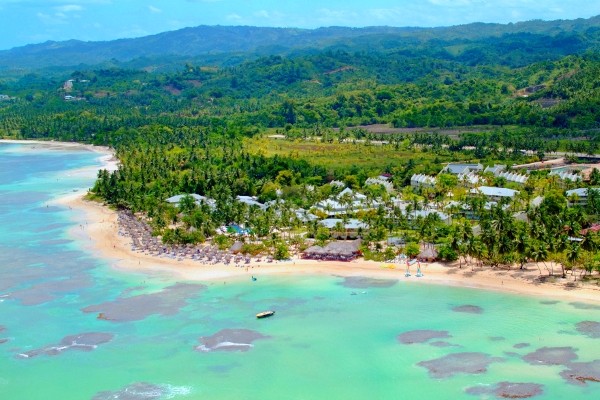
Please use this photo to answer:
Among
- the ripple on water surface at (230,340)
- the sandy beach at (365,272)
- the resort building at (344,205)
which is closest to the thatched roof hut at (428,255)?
the sandy beach at (365,272)

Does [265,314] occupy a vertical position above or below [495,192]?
below

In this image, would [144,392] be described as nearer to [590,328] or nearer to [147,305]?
[147,305]

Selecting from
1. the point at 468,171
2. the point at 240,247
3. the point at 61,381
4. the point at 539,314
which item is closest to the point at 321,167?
the point at 468,171

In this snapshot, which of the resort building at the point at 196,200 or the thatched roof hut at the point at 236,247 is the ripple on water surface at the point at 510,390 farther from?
the resort building at the point at 196,200

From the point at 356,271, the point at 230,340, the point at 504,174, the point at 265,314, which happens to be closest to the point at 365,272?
the point at 356,271

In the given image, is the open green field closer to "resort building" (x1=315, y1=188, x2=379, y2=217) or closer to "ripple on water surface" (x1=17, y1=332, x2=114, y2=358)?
"resort building" (x1=315, y1=188, x2=379, y2=217)

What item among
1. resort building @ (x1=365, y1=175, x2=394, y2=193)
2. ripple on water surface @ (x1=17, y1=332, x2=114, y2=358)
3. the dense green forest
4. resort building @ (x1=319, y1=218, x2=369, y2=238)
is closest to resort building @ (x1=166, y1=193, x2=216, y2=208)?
the dense green forest
